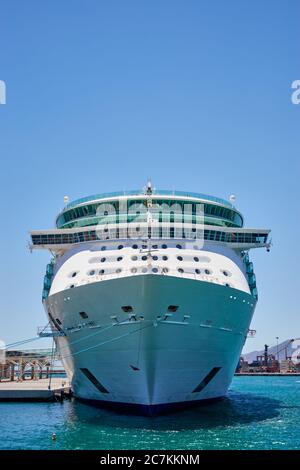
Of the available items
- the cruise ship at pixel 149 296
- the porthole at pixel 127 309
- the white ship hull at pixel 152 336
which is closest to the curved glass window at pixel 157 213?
the cruise ship at pixel 149 296

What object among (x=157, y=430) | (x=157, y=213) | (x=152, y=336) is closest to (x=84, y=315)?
(x=152, y=336)

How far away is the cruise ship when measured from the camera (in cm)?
2064

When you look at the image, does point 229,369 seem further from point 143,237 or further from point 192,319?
point 143,237

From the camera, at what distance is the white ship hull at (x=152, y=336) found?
20453mm

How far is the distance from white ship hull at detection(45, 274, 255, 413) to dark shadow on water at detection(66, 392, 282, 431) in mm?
542

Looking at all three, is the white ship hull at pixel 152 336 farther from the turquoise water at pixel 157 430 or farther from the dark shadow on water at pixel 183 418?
the turquoise water at pixel 157 430

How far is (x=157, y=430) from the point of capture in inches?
754

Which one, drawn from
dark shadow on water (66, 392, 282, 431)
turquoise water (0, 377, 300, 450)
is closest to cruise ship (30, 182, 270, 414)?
dark shadow on water (66, 392, 282, 431)

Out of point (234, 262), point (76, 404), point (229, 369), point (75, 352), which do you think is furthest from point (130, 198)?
point (76, 404)

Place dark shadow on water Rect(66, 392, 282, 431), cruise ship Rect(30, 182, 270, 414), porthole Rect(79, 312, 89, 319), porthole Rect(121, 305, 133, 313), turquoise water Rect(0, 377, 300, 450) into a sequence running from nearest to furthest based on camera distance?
turquoise water Rect(0, 377, 300, 450)
dark shadow on water Rect(66, 392, 282, 431)
cruise ship Rect(30, 182, 270, 414)
porthole Rect(121, 305, 133, 313)
porthole Rect(79, 312, 89, 319)

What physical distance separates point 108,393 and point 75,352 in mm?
2516

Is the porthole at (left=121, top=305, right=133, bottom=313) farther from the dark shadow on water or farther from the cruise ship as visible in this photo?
the dark shadow on water
